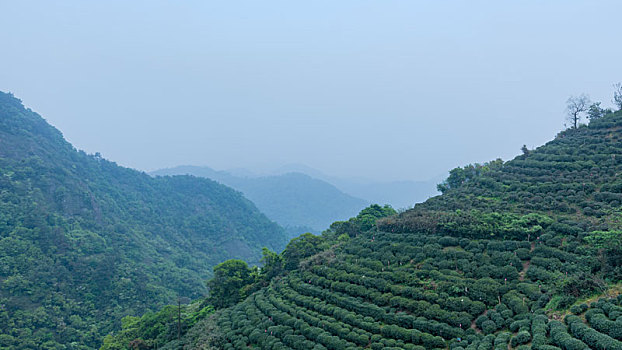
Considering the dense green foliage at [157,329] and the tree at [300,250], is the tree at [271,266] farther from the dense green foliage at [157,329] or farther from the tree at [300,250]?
the dense green foliage at [157,329]

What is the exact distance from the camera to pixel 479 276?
20.7 meters

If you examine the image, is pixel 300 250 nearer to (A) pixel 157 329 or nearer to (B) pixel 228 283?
(B) pixel 228 283

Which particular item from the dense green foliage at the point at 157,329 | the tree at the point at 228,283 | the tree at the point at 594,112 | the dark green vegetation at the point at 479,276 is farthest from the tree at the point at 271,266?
the tree at the point at 594,112

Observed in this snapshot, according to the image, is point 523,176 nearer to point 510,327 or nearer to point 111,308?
point 510,327

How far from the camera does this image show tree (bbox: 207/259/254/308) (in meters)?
36.2

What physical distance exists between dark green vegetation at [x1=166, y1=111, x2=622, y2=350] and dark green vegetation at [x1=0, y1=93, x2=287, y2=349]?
28859mm

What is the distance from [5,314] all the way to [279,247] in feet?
264

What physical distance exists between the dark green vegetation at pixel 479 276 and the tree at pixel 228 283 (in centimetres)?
491

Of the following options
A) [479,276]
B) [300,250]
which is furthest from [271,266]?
[479,276]

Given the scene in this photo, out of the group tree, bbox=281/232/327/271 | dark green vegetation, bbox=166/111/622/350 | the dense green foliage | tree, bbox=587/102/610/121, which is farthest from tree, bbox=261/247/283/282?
tree, bbox=587/102/610/121

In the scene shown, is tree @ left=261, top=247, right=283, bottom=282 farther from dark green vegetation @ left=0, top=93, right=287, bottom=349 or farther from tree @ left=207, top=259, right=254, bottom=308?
dark green vegetation @ left=0, top=93, right=287, bottom=349

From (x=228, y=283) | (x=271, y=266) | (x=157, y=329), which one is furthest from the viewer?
(x=271, y=266)

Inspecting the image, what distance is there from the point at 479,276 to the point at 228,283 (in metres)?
25.2

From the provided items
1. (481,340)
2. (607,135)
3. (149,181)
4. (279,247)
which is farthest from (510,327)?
(149,181)
